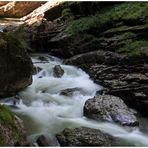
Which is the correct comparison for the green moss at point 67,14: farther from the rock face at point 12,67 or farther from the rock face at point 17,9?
the rock face at point 17,9

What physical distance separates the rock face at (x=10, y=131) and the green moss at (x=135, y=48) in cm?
613

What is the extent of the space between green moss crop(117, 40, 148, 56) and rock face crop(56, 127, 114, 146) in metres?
4.49

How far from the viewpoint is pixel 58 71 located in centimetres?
1129

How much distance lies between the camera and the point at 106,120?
7934 millimetres

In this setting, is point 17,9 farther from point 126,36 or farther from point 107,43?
point 126,36

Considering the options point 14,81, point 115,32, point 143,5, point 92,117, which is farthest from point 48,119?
point 143,5

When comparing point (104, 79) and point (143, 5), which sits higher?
point (143, 5)

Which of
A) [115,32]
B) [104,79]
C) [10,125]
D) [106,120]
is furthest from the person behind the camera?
[115,32]

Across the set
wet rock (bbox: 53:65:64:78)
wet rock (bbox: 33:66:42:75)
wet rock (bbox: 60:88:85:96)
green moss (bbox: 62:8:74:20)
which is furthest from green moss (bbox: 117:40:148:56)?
green moss (bbox: 62:8:74:20)

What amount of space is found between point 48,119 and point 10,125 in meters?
2.98

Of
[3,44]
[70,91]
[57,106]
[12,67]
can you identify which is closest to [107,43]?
[70,91]

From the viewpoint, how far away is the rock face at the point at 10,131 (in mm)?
4809

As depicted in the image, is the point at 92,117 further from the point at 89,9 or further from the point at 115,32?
the point at 89,9

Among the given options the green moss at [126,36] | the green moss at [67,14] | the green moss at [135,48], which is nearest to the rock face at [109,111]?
the green moss at [135,48]
